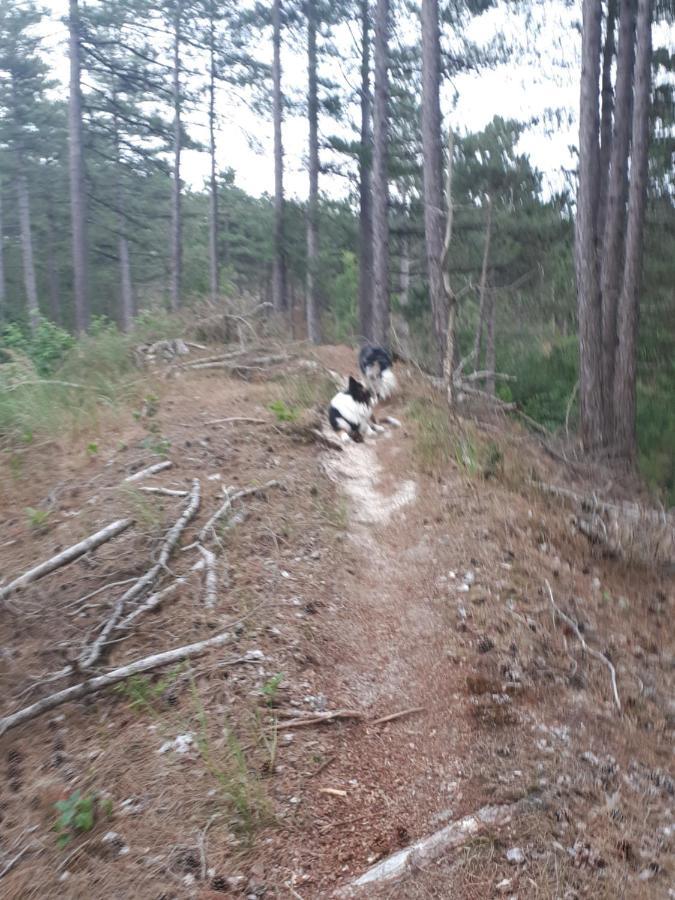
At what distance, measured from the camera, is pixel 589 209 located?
9.84 meters

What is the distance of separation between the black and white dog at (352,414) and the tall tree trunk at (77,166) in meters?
11.2

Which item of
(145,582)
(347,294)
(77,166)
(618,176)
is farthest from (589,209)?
(347,294)

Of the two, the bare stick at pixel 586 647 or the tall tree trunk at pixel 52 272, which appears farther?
the tall tree trunk at pixel 52 272

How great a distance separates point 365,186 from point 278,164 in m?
2.63

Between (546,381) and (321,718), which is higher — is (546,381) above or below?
above

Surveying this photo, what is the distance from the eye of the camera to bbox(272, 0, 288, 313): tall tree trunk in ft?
63.4

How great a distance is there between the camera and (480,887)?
8.47 feet

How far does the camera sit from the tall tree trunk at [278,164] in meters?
19.3

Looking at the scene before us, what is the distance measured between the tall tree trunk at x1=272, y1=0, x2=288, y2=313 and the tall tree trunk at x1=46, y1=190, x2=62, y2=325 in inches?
620

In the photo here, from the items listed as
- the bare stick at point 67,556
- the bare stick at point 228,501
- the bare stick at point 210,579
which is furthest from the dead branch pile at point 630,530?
the bare stick at point 67,556

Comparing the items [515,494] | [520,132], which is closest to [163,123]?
[520,132]

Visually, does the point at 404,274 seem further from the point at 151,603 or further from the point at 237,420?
the point at 151,603

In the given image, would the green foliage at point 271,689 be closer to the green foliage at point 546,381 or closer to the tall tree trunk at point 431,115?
the tall tree trunk at point 431,115

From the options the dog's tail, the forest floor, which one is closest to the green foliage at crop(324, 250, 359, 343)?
the dog's tail
